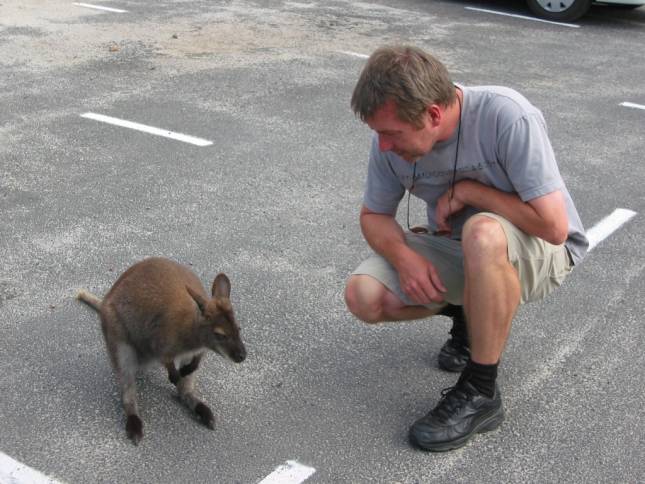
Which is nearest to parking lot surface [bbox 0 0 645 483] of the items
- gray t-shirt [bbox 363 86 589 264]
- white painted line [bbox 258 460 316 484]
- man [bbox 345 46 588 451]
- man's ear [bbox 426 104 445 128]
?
white painted line [bbox 258 460 316 484]

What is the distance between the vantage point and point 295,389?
11.5 feet

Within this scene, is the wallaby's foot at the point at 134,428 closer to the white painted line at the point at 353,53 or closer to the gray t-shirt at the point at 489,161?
the gray t-shirt at the point at 489,161

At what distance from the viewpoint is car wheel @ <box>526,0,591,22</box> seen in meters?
10.7

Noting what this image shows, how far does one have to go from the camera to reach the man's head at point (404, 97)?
9.34 feet

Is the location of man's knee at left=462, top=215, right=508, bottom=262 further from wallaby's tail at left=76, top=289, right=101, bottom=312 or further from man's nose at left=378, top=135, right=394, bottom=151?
wallaby's tail at left=76, top=289, right=101, bottom=312

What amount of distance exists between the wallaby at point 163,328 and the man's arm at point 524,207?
3.14 ft

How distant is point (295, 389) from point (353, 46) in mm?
6242

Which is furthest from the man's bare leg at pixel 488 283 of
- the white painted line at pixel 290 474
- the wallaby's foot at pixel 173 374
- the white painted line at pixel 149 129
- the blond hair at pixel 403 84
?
the white painted line at pixel 149 129

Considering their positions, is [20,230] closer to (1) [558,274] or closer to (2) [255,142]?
(2) [255,142]

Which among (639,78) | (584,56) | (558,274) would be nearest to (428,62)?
(558,274)

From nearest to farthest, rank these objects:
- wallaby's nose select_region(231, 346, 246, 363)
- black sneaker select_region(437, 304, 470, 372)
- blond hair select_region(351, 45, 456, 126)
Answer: blond hair select_region(351, 45, 456, 126), wallaby's nose select_region(231, 346, 246, 363), black sneaker select_region(437, 304, 470, 372)

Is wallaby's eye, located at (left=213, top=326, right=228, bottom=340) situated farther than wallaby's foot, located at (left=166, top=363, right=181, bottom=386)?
No

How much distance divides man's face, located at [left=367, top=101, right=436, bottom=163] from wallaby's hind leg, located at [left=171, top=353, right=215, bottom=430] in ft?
3.62

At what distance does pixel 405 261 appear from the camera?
325 centimetres
